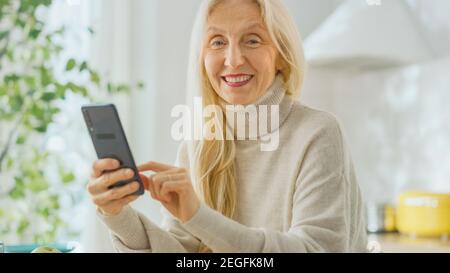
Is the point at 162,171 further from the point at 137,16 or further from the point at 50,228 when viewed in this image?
the point at 50,228

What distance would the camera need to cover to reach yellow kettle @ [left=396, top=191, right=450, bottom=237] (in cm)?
137

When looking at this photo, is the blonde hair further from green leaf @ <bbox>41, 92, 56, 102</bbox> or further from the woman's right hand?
green leaf @ <bbox>41, 92, 56, 102</bbox>

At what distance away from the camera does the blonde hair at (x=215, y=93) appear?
83cm

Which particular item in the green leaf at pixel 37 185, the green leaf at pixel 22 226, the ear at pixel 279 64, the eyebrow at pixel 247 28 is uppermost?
the eyebrow at pixel 247 28

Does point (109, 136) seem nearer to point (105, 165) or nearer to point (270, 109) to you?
point (105, 165)

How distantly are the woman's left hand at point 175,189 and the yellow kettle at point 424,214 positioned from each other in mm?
791

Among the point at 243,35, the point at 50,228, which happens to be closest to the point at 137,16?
the point at 50,228

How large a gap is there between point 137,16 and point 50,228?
59 centimetres

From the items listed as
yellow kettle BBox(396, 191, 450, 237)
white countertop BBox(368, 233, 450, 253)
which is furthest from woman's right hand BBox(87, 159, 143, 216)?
yellow kettle BBox(396, 191, 450, 237)

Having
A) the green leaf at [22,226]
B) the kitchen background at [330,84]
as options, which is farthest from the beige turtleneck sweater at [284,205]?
the green leaf at [22,226]

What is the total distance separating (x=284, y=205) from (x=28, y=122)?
3.50 ft

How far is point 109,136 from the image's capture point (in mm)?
671

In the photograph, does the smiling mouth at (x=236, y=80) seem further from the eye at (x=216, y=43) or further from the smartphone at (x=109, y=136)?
the smartphone at (x=109, y=136)

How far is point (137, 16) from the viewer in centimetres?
164
